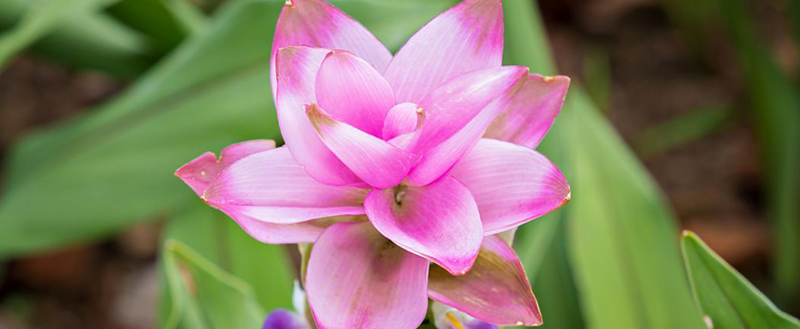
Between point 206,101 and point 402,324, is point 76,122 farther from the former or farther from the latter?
point 402,324

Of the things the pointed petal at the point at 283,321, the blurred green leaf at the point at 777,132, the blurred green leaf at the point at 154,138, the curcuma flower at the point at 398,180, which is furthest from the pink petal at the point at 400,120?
the blurred green leaf at the point at 777,132

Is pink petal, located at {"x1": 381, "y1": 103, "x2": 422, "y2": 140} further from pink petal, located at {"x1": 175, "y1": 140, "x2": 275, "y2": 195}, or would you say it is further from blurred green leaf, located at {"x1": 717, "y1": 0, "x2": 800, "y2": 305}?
blurred green leaf, located at {"x1": 717, "y1": 0, "x2": 800, "y2": 305}

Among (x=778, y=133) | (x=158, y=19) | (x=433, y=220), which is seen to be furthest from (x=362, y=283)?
(x=778, y=133)

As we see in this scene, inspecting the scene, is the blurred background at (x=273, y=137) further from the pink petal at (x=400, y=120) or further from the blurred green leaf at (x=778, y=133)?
the pink petal at (x=400, y=120)

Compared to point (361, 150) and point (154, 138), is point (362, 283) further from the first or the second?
point (154, 138)

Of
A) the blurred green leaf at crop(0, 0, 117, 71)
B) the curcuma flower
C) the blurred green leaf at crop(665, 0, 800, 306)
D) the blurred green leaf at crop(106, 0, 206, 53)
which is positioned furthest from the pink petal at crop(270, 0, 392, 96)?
the blurred green leaf at crop(665, 0, 800, 306)

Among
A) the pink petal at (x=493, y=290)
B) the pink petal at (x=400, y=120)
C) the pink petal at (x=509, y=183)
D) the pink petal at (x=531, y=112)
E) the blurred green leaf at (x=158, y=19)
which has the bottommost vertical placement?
the blurred green leaf at (x=158, y=19)
